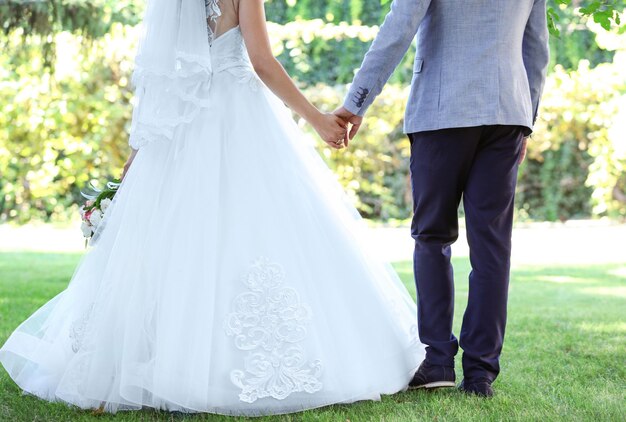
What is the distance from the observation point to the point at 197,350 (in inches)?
102

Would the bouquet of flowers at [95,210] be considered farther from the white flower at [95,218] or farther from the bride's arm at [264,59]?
the bride's arm at [264,59]

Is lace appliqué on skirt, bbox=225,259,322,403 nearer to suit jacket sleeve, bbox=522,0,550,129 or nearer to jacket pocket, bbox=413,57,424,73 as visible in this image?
jacket pocket, bbox=413,57,424,73

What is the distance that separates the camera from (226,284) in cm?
267

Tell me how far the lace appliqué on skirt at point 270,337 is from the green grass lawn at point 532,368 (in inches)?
4.0

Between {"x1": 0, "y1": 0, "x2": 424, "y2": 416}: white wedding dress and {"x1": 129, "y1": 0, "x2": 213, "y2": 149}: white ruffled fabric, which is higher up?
{"x1": 129, "y1": 0, "x2": 213, "y2": 149}: white ruffled fabric

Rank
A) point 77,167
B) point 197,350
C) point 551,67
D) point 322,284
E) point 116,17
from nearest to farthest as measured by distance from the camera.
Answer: point 197,350 → point 322,284 → point 116,17 → point 77,167 → point 551,67

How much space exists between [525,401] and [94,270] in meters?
1.47

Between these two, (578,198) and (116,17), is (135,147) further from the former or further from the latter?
(578,198)

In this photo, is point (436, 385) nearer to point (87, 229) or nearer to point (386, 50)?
point (386, 50)

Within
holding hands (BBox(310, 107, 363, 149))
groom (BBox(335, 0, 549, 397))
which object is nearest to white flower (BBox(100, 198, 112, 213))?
holding hands (BBox(310, 107, 363, 149))

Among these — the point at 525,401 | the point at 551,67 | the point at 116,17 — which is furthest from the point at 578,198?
the point at 525,401

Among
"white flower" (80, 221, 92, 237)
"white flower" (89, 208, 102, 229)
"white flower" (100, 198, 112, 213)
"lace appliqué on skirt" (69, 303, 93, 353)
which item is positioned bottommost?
"lace appliqué on skirt" (69, 303, 93, 353)

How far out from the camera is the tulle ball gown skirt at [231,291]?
2605mm

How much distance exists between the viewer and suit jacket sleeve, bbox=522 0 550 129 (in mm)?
2963
